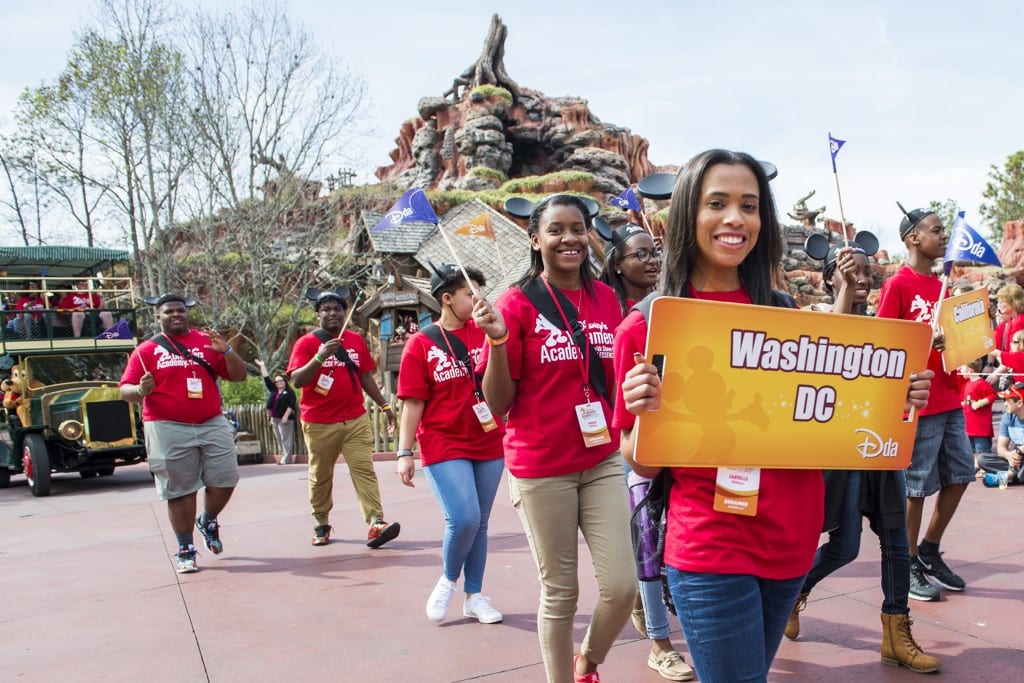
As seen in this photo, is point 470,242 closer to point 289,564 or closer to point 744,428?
point 289,564

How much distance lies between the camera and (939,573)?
461 centimetres

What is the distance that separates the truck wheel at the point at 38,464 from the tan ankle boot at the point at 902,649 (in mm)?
12424

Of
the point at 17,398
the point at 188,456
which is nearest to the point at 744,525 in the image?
the point at 188,456

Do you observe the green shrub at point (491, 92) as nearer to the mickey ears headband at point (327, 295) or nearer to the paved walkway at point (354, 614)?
the mickey ears headband at point (327, 295)

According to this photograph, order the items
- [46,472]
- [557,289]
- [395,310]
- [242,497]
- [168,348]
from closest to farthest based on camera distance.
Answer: [557,289] < [168,348] < [242,497] < [46,472] < [395,310]

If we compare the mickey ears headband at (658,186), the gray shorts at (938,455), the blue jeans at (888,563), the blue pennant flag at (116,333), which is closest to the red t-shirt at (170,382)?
the mickey ears headband at (658,186)

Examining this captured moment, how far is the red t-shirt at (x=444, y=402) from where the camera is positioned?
4.48 metres

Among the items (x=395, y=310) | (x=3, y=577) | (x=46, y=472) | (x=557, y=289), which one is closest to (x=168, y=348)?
(x=3, y=577)

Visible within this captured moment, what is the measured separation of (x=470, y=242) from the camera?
22688 mm

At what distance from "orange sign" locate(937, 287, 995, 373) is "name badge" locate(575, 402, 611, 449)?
1.90 meters

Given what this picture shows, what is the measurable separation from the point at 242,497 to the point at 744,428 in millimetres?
9869

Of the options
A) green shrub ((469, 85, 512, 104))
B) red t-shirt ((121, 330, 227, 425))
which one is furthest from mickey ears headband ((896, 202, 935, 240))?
green shrub ((469, 85, 512, 104))

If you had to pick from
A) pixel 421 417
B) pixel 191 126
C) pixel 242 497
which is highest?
pixel 191 126

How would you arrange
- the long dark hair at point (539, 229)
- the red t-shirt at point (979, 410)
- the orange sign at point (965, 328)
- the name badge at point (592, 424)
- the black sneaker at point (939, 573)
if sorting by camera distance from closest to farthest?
the name badge at point (592, 424)
the long dark hair at point (539, 229)
the orange sign at point (965, 328)
the black sneaker at point (939, 573)
the red t-shirt at point (979, 410)
